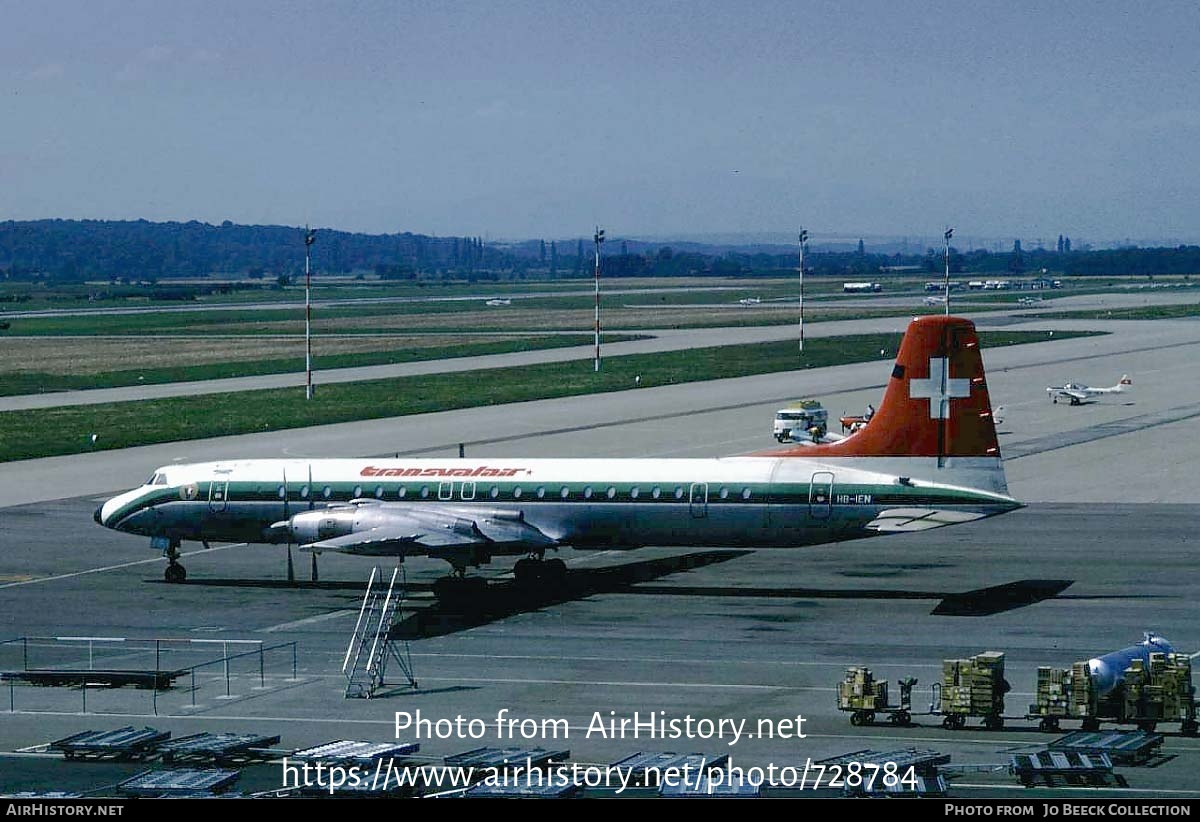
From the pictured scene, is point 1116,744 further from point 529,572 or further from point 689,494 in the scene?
point 529,572

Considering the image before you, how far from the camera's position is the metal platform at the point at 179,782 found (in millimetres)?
24812

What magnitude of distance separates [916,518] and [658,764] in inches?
713

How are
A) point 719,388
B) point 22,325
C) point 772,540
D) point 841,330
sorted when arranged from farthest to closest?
point 22,325 → point 841,330 → point 719,388 → point 772,540

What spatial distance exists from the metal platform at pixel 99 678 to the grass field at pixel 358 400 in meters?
43.5

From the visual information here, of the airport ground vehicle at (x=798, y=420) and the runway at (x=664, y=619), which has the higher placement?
the airport ground vehicle at (x=798, y=420)

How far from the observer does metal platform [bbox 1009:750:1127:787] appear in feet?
84.5

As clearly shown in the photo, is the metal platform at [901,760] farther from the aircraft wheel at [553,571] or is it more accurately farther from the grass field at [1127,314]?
the grass field at [1127,314]

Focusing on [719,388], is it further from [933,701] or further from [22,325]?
[22,325]

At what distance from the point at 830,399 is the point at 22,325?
394ft

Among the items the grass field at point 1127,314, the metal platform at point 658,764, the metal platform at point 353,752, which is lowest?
the metal platform at point 353,752

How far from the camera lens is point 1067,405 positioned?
97812 mm

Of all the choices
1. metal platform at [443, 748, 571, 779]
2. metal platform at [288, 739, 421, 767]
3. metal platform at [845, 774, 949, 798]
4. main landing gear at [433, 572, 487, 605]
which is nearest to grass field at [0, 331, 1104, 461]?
main landing gear at [433, 572, 487, 605]

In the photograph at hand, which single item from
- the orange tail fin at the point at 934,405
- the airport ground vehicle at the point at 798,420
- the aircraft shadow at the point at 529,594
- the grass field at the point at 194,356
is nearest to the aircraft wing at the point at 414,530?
the aircraft shadow at the point at 529,594
